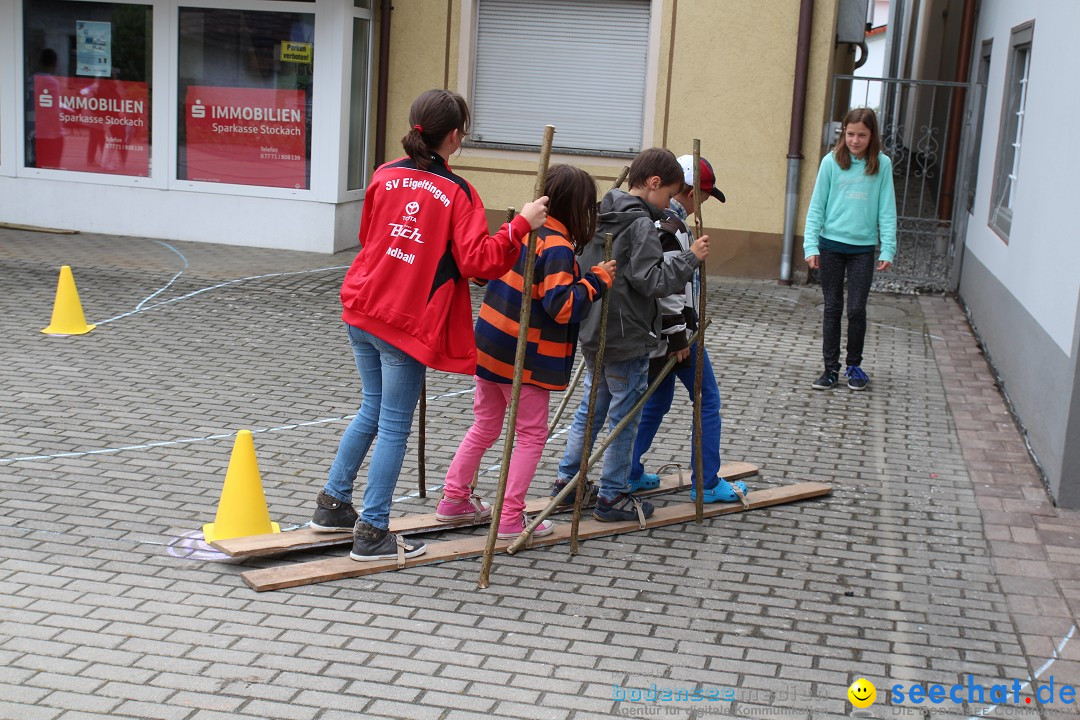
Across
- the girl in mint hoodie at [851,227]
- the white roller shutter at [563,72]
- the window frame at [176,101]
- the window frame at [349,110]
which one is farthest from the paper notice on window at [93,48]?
the girl in mint hoodie at [851,227]

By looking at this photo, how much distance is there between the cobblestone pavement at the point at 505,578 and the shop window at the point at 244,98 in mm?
4949

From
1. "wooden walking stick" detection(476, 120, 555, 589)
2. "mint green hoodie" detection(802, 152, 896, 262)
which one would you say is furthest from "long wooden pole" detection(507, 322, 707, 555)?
"mint green hoodie" detection(802, 152, 896, 262)

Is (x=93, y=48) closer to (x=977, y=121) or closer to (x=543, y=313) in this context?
(x=977, y=121)

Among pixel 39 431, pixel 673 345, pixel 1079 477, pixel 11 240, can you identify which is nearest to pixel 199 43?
pixel 11 240

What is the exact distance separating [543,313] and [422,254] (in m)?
0.58

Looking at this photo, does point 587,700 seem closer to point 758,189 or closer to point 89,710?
point 89,710

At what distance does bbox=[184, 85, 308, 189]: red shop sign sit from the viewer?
1302 cm

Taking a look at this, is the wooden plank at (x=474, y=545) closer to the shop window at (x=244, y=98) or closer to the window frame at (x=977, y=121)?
the window frame at (x=977, y=121)

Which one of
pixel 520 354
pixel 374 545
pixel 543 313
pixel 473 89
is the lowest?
pixel 374 545

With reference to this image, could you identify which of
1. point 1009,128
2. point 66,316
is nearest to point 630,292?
point 66,316

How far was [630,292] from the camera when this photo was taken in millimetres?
5051

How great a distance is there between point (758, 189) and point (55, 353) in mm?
7332

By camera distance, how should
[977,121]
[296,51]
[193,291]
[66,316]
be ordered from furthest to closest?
[296,51], [977,121], [193,291], [66,316]

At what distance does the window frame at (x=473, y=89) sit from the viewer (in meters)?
12.7
